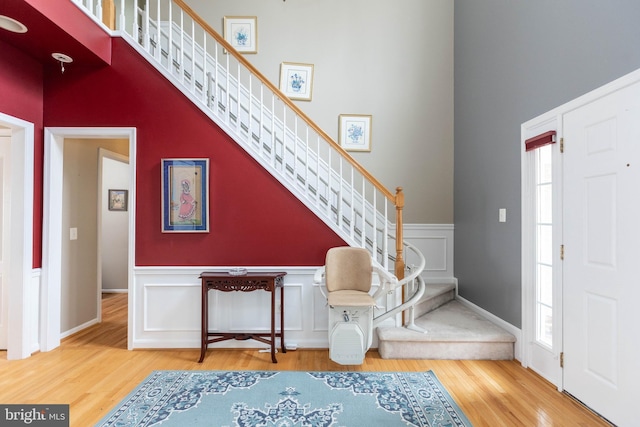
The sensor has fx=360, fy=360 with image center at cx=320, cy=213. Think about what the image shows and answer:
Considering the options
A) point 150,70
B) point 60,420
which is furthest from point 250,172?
point 60,420

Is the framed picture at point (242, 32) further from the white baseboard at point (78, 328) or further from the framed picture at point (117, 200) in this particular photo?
the white baseboard at point (78, 328)

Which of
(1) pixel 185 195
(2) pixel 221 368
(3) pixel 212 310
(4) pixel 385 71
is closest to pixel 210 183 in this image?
(1) pixel 185 195

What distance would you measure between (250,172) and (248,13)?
2.77 m

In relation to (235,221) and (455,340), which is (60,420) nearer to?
(235,221)

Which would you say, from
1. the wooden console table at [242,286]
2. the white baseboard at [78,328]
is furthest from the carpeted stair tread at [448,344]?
the white baseboard at [78,328]

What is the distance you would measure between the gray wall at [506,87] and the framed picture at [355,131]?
1.24 metres

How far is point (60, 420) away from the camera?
2.40 meters

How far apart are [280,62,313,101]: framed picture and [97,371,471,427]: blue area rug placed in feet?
11.9

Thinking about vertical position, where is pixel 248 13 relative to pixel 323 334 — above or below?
above

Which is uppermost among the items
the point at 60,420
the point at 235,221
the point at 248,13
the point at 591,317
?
the point at 248,13

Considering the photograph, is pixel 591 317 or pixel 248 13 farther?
pixel 248 13

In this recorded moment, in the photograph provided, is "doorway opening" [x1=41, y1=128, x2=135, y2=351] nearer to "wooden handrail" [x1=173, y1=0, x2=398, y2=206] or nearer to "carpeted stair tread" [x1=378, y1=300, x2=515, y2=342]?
"wooden handrail" [x1=173, y1=0, x2=398, y2=206]

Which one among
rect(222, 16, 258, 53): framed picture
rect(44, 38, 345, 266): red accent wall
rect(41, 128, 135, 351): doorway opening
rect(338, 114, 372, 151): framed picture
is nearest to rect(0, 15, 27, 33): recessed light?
rect(44, 38, 345, 266): red accent wall

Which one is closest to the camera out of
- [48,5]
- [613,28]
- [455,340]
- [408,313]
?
[613,28]
